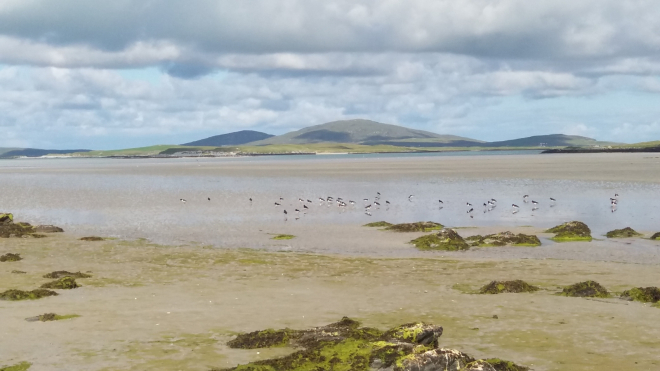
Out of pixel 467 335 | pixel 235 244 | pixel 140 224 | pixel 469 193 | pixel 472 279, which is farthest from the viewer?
pixel 469 193

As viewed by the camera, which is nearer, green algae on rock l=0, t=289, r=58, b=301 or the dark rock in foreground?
the dark rock in foreground

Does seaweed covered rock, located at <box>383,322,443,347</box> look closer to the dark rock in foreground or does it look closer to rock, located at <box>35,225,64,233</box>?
the dark rock in foreground

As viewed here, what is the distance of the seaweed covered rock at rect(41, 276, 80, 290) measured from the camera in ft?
67.9

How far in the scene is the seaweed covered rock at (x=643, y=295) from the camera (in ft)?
58.0

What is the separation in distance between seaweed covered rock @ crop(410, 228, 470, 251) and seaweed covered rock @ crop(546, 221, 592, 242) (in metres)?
5.49

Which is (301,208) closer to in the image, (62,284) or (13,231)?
(13,231)

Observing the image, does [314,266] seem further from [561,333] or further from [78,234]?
[78,234]

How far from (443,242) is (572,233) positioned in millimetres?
7284

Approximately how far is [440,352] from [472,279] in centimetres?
1121

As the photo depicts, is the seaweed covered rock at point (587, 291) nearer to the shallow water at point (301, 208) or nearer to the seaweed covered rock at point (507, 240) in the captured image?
the seaweed covered rock at point (507, 240)

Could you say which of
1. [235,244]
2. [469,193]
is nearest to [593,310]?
[235,244]

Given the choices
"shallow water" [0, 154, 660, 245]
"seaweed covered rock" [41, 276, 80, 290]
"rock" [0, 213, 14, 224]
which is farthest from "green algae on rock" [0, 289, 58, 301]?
"rock" [0, 213, 14, 224]

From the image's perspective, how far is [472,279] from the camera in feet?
71.7

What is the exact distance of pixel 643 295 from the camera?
1784cm
